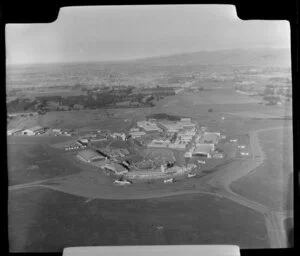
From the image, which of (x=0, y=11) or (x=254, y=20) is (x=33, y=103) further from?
(x=254, y=20)

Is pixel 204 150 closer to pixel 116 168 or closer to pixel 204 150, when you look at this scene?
pixel 204 150

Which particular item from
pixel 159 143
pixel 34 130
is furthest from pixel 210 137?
pixel 34 130

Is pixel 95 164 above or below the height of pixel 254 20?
below

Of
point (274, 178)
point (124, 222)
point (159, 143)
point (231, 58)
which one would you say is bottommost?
point (124, 222)

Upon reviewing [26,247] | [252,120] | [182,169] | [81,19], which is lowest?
[26,247]

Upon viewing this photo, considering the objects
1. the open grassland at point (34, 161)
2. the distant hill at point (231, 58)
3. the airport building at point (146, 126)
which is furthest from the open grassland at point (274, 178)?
the open grassland at point (34, 161)

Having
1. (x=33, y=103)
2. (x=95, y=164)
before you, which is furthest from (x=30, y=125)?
(x=95, y=164)

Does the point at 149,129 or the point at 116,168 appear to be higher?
the point at 149,129
